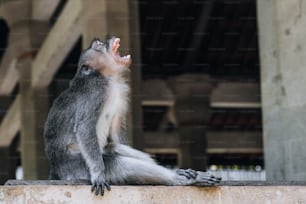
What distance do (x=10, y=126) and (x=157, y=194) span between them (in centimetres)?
1658

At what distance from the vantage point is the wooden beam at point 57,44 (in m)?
14.2

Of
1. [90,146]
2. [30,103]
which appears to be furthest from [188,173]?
[30,103]

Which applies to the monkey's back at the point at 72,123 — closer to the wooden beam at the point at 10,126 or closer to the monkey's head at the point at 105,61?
the monkey's head at the point at 105,61

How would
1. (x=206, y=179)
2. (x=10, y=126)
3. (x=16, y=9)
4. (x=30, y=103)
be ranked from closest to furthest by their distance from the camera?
(x=206, y=179)
(x=16, y=9)
(x=30, y=103)
(x=10, y=126)

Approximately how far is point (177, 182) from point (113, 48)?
1.14 meters

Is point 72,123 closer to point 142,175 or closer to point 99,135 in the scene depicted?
point 99,135

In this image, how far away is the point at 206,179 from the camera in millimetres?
6684

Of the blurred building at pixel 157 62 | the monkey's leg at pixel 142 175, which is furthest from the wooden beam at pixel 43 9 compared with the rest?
the monkey's leg at pixel 142 175

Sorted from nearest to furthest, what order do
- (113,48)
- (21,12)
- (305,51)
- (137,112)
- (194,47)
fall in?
(113,48)
(305,51)
(137,112)
(21,12)
(194,47)

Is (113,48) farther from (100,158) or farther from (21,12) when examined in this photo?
(21,12)

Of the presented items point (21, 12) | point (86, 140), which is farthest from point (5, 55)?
point (86, 140)

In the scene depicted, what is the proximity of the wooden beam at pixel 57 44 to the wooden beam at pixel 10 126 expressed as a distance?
3366 millimetres

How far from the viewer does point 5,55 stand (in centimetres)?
1977

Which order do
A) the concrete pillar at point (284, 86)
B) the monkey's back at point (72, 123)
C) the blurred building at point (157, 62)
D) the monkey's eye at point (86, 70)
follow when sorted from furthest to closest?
1. the blurred building at point (157, 62)
2. the concrete pillar at point (284, 86)
3. the monkey's eye at point (86, 70)
4. the monkey's back at point (72, 123)
